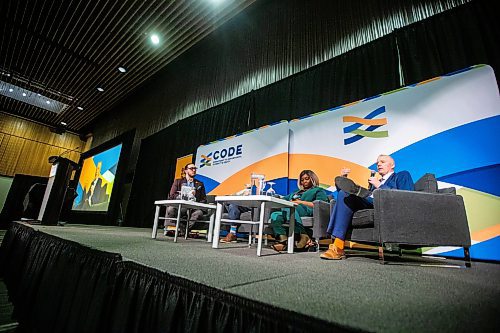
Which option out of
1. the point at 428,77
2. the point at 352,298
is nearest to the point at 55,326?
the point at 352,298

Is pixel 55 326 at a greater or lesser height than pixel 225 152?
→ lesser

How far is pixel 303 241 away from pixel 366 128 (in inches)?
63.5

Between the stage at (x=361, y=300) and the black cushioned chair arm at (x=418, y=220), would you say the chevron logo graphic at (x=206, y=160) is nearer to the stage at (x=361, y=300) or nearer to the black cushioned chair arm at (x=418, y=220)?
the black cushioned chair arm at (x=418, y=220)

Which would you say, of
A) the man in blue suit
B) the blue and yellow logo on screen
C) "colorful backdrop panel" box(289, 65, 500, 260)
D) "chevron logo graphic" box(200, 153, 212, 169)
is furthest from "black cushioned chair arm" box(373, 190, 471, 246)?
"chevron logo graphic" box(200, 153, 212, 169)

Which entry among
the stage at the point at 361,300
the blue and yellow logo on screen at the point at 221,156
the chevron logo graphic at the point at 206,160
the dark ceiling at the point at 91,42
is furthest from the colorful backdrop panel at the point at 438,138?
the dark ceiling at the point at 91,42

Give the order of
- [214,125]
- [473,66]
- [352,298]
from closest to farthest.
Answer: [352,298], [473,66], [214,125]

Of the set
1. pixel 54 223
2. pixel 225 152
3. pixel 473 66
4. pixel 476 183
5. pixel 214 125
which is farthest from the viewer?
pixel 214 125

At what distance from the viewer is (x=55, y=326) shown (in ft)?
4.34

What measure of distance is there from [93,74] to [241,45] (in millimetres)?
4877

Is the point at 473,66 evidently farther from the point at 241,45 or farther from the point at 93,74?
the point at 93,74

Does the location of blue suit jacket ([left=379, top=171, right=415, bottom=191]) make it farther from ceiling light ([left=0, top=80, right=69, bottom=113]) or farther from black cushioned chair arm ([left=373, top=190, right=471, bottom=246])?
ceiling light ([left=0, top=80, right=69, bottom=113])

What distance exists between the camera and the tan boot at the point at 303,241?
2.65 metres

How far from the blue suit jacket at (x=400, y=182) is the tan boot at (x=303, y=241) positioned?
961 millimetres

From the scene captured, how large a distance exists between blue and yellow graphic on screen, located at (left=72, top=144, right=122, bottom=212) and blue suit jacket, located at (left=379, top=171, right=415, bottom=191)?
24.7 ft
